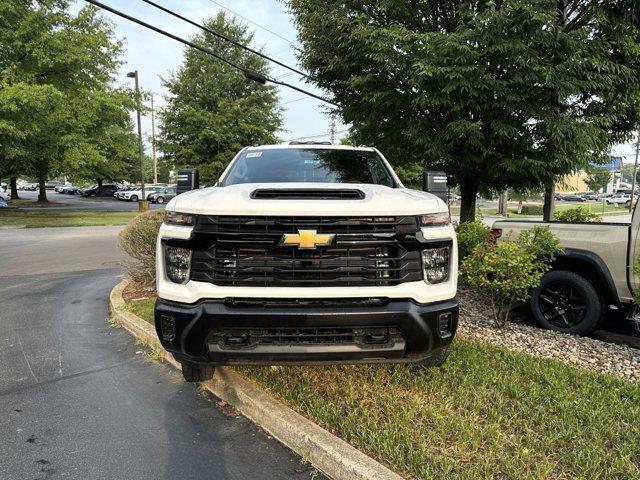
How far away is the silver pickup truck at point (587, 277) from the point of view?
4.62 meters

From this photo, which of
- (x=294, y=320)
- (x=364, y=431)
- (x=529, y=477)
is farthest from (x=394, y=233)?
(x=529, y=477)

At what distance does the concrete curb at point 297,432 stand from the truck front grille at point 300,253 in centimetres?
90

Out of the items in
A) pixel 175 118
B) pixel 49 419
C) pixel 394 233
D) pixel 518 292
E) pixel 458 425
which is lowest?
pixel 49 419

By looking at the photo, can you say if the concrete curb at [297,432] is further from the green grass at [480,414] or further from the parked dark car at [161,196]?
the parked dark car at [161,196]

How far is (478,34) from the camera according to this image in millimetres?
5508

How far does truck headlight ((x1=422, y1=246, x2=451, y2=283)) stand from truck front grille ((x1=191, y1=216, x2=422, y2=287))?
6 cm

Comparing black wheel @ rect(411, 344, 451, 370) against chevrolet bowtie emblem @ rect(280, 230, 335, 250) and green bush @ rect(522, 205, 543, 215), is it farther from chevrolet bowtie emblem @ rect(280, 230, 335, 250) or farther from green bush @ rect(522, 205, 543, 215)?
green bush @ rect(522, 205, 543, 215)

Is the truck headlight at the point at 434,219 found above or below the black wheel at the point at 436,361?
above

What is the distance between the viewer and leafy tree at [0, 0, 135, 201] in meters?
18.7

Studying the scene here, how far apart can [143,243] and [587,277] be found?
17.9 feet

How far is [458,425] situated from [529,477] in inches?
20.3

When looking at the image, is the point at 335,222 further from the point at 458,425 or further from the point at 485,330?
the point at 485,330

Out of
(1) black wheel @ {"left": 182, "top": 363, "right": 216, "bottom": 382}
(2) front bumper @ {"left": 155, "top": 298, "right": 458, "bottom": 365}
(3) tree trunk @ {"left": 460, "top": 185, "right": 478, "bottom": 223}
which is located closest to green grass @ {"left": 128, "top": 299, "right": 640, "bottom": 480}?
(1) black wheel @ {"left": 182, "top": 363, "right": 216, "bottom": 382}

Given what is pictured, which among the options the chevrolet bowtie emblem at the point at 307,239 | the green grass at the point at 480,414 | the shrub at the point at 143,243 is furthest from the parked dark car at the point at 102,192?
the chevrolet bowtie emblem at the point at 307,239
